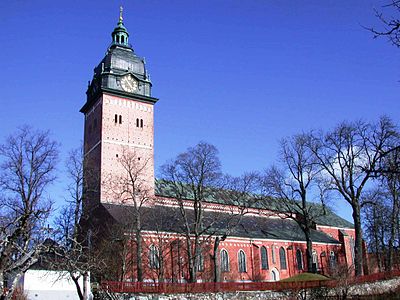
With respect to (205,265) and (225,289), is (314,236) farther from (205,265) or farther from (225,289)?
(225,289)

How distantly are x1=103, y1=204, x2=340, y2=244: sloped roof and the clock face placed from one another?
13.2 metres

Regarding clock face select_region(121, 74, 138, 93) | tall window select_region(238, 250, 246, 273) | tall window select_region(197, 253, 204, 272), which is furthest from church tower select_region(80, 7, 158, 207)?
tall window select_region(238, 250, 246, 273)

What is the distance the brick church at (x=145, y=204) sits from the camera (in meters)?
41.1

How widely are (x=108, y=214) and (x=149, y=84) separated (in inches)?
650

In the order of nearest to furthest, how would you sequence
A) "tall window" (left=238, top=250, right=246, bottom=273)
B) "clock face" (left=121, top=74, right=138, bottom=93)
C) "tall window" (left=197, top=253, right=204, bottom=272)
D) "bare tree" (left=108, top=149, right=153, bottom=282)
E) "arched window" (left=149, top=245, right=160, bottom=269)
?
"bare tree" (left=108, top=149, right=153, bottom=282)
"arched window" (left=149, top=245, right=160, bottom=269)
"tall window" (left=197, top=253, right=204, bottom=272)
"tall window" (left=238, top=250, right=246, bottom=273)
"clock face" (left=121, top=74, right=138, bottom=93)

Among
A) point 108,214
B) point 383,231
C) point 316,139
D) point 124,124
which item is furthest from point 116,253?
point 383,231

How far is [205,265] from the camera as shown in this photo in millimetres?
43562

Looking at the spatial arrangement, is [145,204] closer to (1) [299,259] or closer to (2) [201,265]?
(2) [201,265]

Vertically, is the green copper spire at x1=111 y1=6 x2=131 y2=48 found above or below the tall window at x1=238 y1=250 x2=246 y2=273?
above

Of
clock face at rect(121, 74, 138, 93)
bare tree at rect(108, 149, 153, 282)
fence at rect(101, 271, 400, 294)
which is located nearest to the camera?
fence at rect(101, 271, 400, 294)

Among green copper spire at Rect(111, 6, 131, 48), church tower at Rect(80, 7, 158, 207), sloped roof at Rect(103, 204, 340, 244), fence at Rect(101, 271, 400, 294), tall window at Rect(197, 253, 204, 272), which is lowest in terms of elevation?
fence at Rect(101, 271, 400, 294)

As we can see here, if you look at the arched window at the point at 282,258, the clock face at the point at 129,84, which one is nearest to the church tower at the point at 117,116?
the clock face at the point at 129,84

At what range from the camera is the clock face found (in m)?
48.5

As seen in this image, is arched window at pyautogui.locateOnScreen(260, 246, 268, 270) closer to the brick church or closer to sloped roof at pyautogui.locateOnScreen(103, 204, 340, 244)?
the brick church
